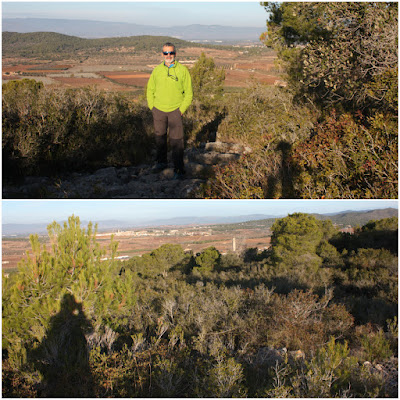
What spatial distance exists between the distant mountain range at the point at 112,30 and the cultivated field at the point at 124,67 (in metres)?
3.06

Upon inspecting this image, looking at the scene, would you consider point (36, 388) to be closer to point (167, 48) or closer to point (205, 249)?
point (167, 48)

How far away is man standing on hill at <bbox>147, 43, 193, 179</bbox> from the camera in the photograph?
16.1 feet

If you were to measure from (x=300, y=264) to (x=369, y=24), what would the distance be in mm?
6535

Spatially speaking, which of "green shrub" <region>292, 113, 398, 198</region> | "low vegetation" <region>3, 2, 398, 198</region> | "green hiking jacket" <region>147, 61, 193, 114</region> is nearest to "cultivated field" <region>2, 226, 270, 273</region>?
"low vegetation" <region>3, 2, 398, 198</region>

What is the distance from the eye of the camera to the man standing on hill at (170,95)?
4895 mm

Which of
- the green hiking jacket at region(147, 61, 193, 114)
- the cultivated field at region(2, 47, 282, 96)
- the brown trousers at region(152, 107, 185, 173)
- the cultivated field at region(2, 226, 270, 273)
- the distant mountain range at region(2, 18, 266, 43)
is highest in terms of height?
the cultivated field at region(2, 47, 282, 96)

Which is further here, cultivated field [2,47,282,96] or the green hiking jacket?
cultivated field [2,47,282,96]

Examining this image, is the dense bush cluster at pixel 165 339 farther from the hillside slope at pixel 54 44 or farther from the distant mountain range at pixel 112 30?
the hillside slope at pixel 54 44

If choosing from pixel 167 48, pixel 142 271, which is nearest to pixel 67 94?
pixel 167 48

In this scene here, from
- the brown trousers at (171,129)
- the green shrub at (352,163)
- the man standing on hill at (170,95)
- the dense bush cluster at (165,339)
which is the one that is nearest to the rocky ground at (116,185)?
the brown trousers at (171,129)

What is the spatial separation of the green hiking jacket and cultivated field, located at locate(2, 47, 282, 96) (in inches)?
566

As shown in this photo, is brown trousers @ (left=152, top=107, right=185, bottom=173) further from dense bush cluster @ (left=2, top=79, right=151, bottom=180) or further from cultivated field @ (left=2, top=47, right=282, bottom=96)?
cultivated field @ (left=2, top=47, right=282, bottom=96)

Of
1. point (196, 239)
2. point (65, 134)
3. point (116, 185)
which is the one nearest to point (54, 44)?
point (196, 239)

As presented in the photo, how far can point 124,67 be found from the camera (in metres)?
25.0
